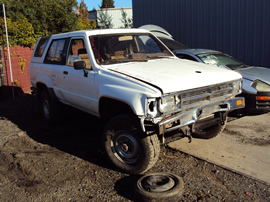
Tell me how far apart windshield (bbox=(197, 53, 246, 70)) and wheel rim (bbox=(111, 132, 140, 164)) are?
3794mm

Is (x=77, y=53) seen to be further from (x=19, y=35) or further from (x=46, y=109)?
(x=19, y=35)

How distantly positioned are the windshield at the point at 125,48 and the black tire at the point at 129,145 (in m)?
1.21

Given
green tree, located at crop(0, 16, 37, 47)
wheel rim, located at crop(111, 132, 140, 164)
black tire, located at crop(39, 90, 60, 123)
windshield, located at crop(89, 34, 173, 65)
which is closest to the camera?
wheel rim, located at crop(111, 132, 140, 164)

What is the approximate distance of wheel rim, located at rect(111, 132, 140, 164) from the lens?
4055 millimetres

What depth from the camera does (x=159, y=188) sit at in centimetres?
350

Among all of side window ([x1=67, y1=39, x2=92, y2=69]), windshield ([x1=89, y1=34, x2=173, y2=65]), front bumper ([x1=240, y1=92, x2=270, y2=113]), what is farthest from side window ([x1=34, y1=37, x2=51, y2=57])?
front bumper ([x1=240, y1=92, x2=270, y2=113])

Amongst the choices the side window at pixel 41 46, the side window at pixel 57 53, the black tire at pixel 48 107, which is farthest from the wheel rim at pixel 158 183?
the side window at pixel 41 46

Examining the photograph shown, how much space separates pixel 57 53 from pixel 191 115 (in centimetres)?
346

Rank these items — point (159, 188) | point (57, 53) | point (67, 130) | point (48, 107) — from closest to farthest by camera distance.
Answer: point (159, 188)
point (57, 53)
point (67, 130)
point (48, 107)

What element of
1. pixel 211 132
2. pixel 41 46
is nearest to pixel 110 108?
pixel 211 132

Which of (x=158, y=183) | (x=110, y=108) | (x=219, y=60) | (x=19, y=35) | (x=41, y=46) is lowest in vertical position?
(x=158, y=183)

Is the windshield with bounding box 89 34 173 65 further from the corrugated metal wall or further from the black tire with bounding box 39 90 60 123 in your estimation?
the corrugated metal wall

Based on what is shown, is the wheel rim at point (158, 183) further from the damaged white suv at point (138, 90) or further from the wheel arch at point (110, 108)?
the wheel arch at point (110, 108)

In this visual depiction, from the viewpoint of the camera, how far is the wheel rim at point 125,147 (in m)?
4.05
